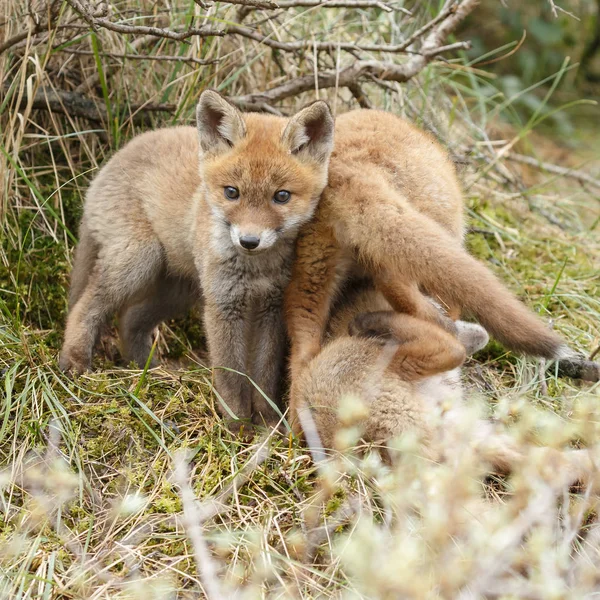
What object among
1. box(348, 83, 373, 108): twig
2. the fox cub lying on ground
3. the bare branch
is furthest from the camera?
box(348, 83, 373, 108): twig

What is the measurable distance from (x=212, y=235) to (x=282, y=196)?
44cm

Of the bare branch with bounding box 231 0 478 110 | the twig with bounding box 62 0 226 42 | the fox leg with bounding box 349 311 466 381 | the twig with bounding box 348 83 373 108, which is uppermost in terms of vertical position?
the twig with bounding box 62 0 226 42

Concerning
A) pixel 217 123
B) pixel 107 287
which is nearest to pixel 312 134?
pixel 217 123

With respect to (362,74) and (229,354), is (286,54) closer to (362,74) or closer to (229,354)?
(362,74)

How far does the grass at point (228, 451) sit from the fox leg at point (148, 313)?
179 mm

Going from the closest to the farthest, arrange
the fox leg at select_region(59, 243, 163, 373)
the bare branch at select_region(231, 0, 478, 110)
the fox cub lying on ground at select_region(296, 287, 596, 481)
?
the fox cub lying on ground at select_region(296, 287, 596, 481) < the fox leg at select_region(59, 243, 163, 373) < the bare branch at select_region(231, 0, 478, 110)

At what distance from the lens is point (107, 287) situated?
4.04 meters

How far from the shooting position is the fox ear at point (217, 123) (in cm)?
357

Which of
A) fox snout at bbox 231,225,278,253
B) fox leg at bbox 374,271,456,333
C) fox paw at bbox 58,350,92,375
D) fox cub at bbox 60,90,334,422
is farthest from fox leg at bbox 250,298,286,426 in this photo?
fox paw at bbox 58,350,92,375

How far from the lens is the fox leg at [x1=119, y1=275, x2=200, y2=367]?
4.49 meters

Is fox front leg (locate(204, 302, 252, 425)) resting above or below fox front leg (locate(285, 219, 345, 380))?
Answer: below

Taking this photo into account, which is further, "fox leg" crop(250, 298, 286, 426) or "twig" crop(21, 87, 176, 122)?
"twig" crop(21, 87, 176, 122)

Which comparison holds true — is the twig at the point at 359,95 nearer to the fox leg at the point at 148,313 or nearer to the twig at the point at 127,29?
the twig at the point at 127,29

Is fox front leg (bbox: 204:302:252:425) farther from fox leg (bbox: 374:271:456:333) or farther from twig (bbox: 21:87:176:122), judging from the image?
twig (bbox: 21:87:176:122)
